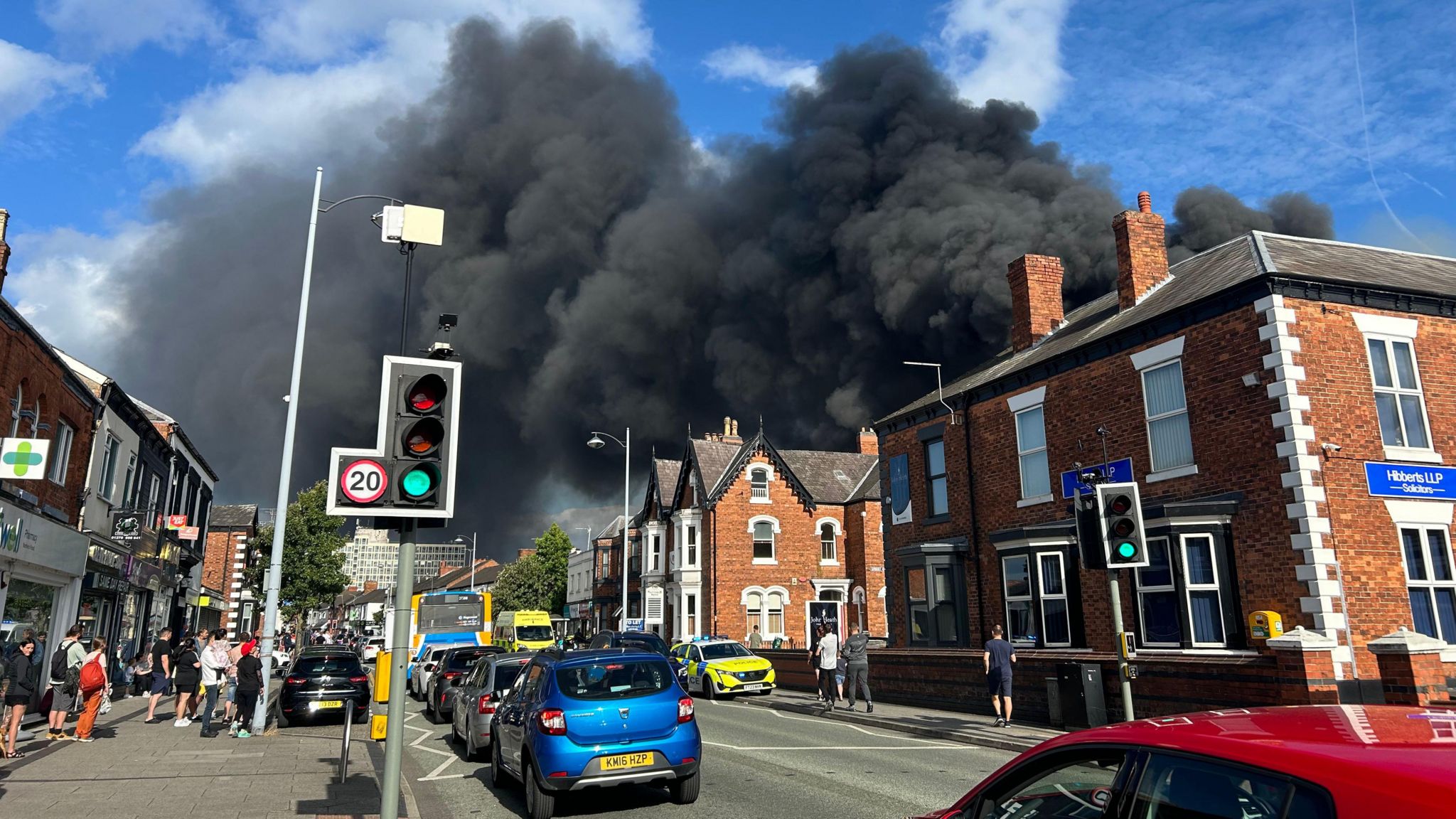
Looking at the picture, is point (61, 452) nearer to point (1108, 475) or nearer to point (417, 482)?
point (417, 482)

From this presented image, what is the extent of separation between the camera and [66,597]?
19.2 m

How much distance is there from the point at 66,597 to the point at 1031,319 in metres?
22.7

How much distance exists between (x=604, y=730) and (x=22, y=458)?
359 inches

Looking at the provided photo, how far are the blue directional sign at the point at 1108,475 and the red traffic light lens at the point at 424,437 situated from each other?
1251 centimetres

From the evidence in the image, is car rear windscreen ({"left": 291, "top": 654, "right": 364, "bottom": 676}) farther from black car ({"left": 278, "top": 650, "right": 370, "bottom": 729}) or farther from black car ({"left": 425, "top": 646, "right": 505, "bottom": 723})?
black car ({"left": 425, "top": 646, "right": 505, "bottom": 723})

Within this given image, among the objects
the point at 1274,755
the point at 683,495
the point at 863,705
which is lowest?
the point at 863,705

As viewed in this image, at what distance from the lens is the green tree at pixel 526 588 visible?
67.1 m

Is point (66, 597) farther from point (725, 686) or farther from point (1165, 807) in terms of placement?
point (1165, 807)

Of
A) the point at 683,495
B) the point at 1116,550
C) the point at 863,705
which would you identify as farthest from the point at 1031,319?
the point at 683,495

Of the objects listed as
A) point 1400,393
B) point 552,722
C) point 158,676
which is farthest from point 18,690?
point 1400,393

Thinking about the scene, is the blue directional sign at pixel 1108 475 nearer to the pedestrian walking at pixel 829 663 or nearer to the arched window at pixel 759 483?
the pedestrian walking at pixel 829 663

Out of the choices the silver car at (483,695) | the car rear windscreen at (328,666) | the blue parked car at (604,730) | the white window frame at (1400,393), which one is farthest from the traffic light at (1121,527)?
the car rear windscreen at (328,666)

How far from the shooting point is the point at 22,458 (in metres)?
11.8

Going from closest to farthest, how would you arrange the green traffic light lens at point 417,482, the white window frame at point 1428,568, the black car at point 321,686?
the green traffic light lens at point 417,482 < the white window frame at point 1428,568 < the black car at point 321,686
